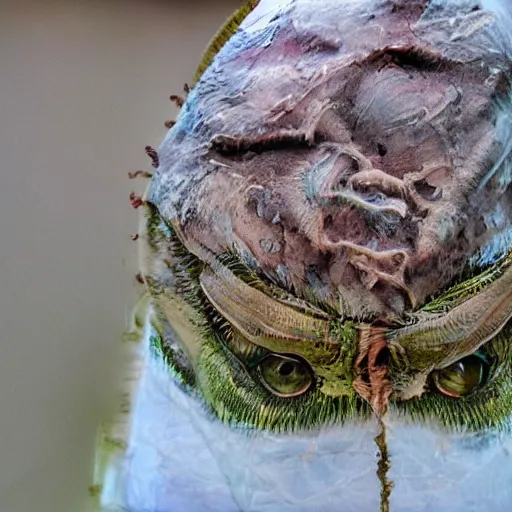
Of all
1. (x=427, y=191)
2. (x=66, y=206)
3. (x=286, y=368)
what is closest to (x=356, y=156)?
(x=427, y=191)

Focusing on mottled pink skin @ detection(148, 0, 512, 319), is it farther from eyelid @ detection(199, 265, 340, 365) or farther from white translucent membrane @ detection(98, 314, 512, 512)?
white translucent membrane @ detection(98, 314, 512, 512)

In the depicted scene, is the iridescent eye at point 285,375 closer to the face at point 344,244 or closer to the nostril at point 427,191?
the face at point 344,244

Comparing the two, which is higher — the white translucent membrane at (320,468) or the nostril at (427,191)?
the nostril at (427,191)

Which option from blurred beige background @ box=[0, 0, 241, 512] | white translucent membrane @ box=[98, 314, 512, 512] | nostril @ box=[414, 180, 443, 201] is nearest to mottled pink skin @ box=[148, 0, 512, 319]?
nostril @ box=[414, 180, 443, 201]

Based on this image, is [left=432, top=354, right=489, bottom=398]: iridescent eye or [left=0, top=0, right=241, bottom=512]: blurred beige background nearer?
[left=432, top=354, right=489, bottom=398]: iridescent eye

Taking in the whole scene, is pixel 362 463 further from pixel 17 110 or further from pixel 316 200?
pixel 17 110

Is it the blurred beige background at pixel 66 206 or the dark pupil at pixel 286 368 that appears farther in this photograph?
the blurred beige background at pixel 66 206

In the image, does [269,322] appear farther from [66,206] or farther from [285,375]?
[66,206]

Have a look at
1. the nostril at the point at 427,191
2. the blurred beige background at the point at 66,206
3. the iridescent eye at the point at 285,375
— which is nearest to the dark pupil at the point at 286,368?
the iridescent eye at the point at 285,375
